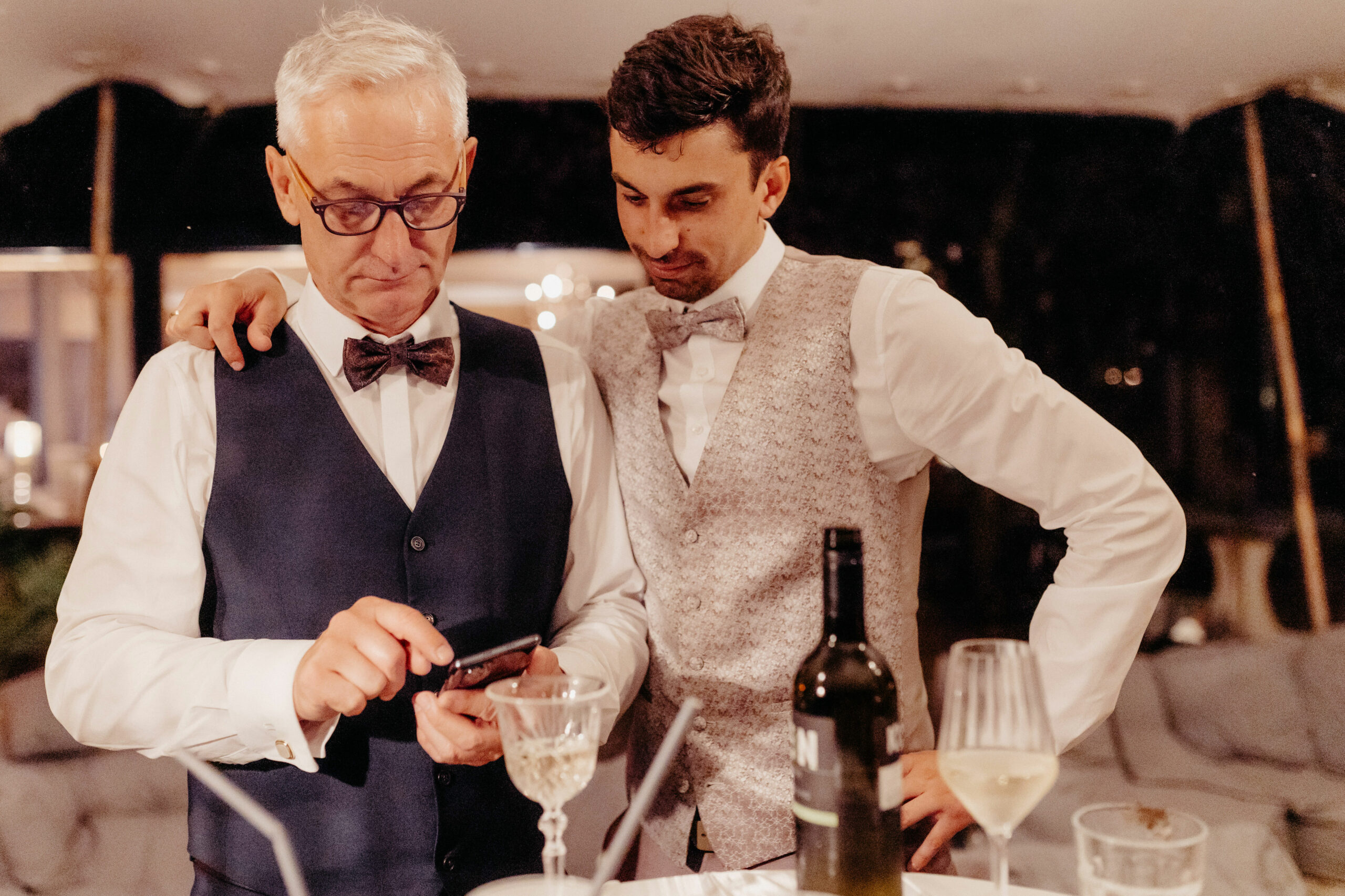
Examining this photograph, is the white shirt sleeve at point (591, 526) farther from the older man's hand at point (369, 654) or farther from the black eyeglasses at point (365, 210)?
the older man's hand at point (369, 654)

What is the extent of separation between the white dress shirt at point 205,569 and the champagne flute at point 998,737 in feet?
1.39

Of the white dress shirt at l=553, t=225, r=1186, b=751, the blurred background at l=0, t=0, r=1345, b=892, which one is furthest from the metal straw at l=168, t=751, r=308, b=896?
the blurred background at l=0, t=0, r=1345, b=892

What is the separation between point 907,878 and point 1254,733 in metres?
2.06

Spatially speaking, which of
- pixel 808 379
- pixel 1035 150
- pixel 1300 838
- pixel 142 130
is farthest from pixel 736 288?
pixel 1300 838

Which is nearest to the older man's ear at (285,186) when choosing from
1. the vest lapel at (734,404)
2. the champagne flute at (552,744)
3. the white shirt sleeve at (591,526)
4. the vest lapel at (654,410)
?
the white shirt sleeve at (591,526)

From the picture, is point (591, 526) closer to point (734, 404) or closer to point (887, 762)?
point (734, 404)

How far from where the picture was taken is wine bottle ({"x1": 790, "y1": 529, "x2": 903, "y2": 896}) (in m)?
1.03

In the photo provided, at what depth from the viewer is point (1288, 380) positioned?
2666 millimetres

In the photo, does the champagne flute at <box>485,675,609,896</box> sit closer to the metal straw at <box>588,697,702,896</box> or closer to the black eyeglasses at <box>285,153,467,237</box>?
the metal straw at <box>588,697,702,896</box>

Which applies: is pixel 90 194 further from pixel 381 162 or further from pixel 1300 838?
pixel 1300 838

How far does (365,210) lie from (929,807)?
4.32ft

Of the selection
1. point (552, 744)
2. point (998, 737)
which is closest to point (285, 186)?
point (552, 744)

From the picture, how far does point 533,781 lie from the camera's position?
1.05 m

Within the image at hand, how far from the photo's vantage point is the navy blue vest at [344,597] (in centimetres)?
151
